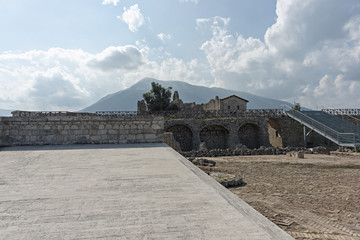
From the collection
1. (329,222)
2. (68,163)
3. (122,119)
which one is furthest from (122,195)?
(122,119)

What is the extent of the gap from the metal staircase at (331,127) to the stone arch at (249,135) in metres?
5.12

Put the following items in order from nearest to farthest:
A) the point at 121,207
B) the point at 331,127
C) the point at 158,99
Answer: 1. the point at 121,207
2. the point at 331,127
3. the point at 158,99

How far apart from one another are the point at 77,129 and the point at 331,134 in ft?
78.8

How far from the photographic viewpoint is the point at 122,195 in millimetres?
3232

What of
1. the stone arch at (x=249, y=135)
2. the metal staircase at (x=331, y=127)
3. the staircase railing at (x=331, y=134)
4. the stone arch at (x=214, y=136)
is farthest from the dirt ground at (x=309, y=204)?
the stone arch at (x=249, y=135)

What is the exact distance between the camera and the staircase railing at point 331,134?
21.2 meters

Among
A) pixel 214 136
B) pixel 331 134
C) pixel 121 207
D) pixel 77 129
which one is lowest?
pixel 121 207

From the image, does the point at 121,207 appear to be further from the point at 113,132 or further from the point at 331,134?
the point at 331,134

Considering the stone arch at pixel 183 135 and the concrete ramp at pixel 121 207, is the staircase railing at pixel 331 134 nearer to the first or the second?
the stone arch at pixel 183 135

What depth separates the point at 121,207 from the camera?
280 cm

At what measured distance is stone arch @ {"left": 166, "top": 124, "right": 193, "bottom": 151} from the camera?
31.3 metres

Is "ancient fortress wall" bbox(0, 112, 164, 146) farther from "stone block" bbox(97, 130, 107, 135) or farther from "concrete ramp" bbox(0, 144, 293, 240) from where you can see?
"concrete ramp" bbox(0, 144, 293, 240)

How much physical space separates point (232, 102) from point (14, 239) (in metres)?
39.7

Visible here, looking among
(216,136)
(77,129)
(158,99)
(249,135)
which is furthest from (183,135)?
(77,129)
